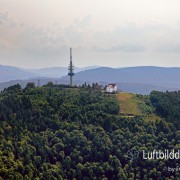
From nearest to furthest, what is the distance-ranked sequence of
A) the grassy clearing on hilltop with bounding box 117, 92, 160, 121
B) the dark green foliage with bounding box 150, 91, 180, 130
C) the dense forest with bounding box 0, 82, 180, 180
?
the dense forest with bounding box 0, 82, 180, 180 → the dark green foliage with bounding box 150, 91, 180, 130 → the grassy clearing on hilltop with bounding box 117, 92, 160, 121

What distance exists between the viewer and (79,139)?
51094 millimetres

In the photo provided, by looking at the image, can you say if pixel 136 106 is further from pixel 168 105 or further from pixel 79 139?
pixel 79 139

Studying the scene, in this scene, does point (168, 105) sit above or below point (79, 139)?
above

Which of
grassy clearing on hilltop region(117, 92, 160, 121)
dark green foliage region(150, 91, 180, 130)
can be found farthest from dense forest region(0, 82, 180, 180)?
grassy clearing on hilltop region(117, 92, 160, 121)

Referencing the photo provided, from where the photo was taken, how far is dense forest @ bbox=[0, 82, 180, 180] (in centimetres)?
4584

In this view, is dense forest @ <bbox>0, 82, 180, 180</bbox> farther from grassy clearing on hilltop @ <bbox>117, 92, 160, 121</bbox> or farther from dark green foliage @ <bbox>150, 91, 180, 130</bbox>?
grassy clearing on hilltop @ <bbox>117, 92, 160, 121</bbox>

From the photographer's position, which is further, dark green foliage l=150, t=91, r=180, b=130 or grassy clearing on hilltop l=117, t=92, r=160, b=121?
grassy clearing on hilltop l=117, t=92, r=160, b=121

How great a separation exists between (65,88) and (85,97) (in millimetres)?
10303

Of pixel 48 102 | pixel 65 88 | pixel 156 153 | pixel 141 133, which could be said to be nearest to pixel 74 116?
pixel 48 102

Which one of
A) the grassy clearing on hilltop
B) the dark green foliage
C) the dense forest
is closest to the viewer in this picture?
the dense forest

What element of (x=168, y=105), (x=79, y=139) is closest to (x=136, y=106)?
(x=168, y=105)

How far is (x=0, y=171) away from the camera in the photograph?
134ft

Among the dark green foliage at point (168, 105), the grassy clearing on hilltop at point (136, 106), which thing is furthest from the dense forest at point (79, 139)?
the grassy clearing on hilltop at point (136, 106)

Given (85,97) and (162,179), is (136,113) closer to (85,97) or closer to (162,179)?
(85,97)
